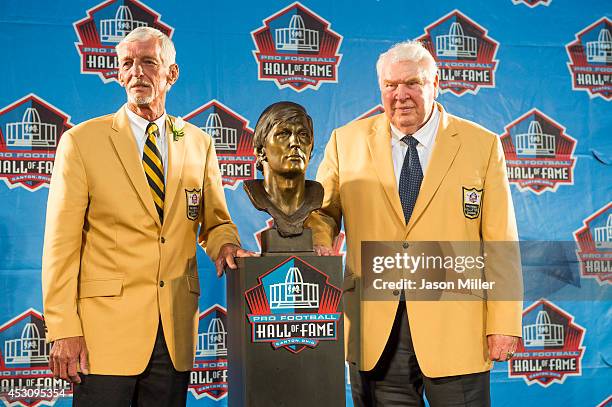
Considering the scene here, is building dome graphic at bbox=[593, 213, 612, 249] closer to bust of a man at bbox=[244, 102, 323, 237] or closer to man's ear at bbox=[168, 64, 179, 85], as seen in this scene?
bust of a man at bbox=[244, 102, 323, 237]

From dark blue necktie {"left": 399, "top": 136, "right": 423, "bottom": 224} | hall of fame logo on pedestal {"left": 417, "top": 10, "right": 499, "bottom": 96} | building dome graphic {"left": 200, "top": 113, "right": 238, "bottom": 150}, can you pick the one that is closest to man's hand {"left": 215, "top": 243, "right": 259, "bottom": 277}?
dark blue necktie {"left": 399, "top": 136, "right": 423, "bottom": 224}

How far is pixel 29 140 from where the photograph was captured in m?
3.56

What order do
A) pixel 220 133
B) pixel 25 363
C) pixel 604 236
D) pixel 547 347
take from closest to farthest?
1. pixel 25 363
2. pixel 220 133
3. pixel 547 347
4. pixel 604 236

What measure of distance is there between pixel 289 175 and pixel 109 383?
0.89 metres

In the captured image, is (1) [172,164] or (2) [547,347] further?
(2) [547,347]

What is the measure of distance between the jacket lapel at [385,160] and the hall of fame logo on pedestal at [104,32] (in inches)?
66.6

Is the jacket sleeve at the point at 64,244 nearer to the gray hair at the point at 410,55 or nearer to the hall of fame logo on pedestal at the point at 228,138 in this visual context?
the gray hair at the point at 410,55

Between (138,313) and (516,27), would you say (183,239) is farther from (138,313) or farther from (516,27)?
(516,27)

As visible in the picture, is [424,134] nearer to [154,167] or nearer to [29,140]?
[154,167]

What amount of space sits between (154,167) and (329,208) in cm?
65

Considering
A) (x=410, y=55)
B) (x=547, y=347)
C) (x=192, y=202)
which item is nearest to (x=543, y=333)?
(x=547, y=347)

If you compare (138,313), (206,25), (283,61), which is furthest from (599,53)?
(138,313)

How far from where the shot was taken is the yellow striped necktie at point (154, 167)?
2.43m

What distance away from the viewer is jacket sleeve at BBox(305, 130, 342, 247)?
99.5 inches
